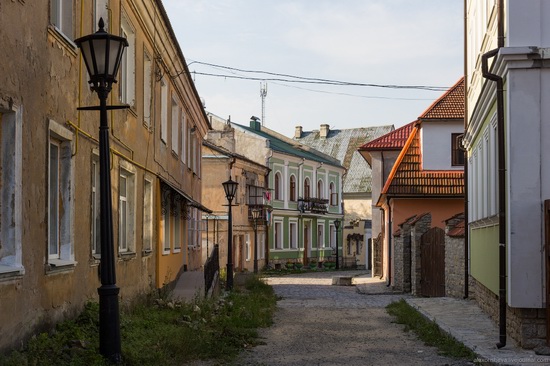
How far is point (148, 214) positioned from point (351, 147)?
184 ft

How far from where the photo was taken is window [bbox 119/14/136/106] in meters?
14.0

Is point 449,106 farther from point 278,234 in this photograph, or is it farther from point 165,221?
point 278,234

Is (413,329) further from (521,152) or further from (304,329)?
(521,152)

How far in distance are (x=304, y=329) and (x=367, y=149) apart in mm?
21983

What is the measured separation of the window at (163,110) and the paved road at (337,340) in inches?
191

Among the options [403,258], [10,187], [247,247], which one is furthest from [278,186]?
[10,187]

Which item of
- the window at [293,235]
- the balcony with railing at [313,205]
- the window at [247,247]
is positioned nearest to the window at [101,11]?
the window at [247,247]

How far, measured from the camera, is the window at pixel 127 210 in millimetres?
14172

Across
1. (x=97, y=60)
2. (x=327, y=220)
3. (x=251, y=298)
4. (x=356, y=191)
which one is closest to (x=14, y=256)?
(x=97, y=60)

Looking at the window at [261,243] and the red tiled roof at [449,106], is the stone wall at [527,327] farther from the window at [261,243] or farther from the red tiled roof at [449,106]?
the window at [261,243]

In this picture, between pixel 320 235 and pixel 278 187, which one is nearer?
pixel 278 187

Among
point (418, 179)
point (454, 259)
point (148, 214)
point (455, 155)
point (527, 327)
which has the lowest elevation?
point (527, 327)

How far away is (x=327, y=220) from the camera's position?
62312 mm

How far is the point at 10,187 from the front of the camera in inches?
304
